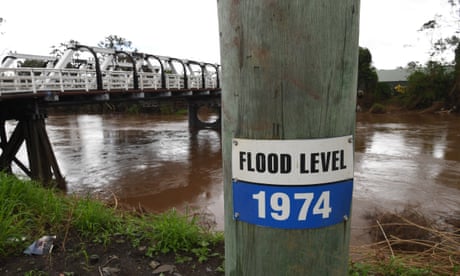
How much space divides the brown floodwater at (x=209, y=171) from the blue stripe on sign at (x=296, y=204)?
193 inches

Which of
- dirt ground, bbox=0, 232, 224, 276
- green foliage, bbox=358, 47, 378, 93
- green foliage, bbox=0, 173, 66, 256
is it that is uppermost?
green foliage, bbox=358, 47, 378, 93

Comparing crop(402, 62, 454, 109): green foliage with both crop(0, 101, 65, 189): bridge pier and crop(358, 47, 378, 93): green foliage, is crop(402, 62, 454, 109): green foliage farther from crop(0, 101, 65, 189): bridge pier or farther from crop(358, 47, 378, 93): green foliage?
crop(0, 101, 65, 189): bridge pier

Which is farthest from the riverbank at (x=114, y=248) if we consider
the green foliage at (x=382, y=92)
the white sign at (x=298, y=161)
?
the green foliage at (x=382, y=92)

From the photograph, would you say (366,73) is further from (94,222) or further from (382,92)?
(94,222)

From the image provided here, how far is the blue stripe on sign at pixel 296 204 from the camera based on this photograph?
84cm

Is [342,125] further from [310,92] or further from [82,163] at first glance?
[82,163]

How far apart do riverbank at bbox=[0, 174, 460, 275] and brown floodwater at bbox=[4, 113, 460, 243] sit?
2.46 metres

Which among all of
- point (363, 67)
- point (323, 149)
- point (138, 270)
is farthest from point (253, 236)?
point (363, 67)

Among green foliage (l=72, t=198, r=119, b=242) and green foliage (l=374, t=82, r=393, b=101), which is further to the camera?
green foliage (l=374, t=82, r=393, b=101)

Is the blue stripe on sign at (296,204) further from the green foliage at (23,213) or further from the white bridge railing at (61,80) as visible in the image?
the white bridge railing at (61,80)

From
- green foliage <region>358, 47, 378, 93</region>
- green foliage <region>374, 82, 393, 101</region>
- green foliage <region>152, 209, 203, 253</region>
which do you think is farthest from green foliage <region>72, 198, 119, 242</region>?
green foliage <region>374, 82, 393, 101</region>

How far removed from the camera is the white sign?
83cm

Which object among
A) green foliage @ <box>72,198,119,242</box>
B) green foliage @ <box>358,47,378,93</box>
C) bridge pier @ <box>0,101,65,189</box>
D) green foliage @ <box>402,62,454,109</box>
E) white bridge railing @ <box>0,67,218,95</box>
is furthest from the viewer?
green foliage @ <box>358,47,378,93</box>

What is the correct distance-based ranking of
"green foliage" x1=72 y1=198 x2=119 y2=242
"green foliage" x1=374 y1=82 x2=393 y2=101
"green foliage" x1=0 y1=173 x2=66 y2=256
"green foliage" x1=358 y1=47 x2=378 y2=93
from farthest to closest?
"green foliage" x1=374 y1=82 x2=393 y2=101 < "green foliage" x1=358 y1=47 x2=378 y2=93 < "green foliage" x1=72 y1=198 x2=119 y2=242 < "green foliage" x1=0 y1=173 x2=66 y2=256
